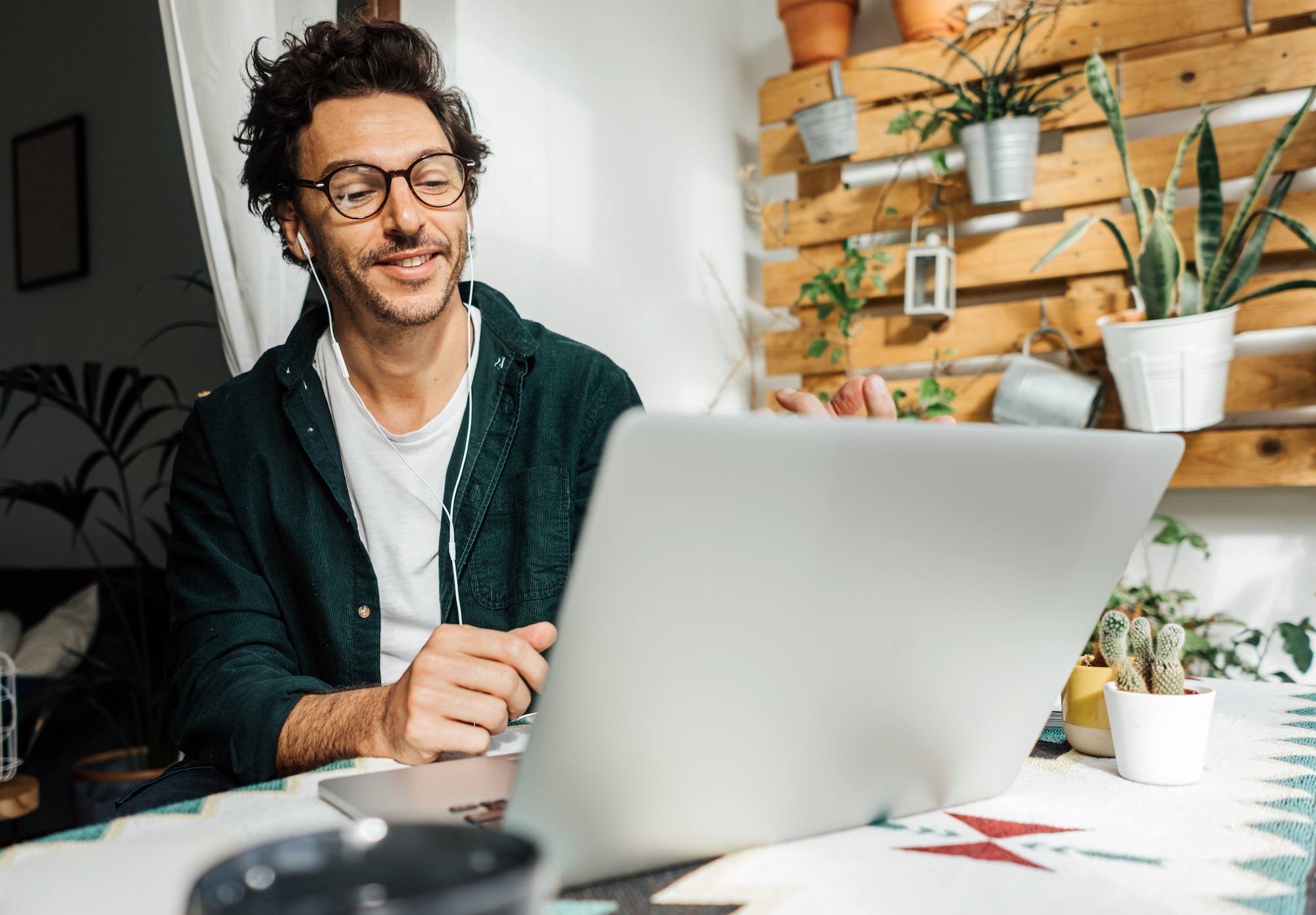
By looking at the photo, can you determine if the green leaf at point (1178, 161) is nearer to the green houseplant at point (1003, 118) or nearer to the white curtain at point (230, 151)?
the green houseplant at point (1003, 118)

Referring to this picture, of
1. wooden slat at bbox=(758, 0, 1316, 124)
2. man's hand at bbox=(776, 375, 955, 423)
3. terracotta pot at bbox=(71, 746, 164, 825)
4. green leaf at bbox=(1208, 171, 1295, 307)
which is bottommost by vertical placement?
terracotta pot at bbox=(71, 746, 164, 825)

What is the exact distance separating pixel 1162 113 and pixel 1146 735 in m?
2.27

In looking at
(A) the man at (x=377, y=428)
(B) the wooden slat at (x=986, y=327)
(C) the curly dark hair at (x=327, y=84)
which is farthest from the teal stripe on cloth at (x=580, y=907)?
(B) the wooden slat at (x=986, y=327)

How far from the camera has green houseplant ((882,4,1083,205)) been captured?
94.7 inches

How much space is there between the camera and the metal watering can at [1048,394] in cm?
234

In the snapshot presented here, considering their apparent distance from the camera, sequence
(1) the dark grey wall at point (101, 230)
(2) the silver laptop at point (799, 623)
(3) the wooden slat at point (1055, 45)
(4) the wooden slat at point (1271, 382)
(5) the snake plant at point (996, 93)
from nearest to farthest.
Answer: (2) the silver laptop at point (799, 623)
(4) the wooden slat at point (1271, 382)
(3) the wooden slat at point (1055, 45)
(5) the snake plant at point (996, 93)
(1) the dark grey wall at point (101, 230)

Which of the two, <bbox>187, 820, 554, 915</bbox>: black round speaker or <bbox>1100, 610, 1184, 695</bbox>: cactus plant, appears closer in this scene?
<bbox>187, 820, 554, 915</bbox>: black round speaker

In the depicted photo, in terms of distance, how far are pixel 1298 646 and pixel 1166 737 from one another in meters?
1.87

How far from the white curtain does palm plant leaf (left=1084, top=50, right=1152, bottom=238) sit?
1.59 metres

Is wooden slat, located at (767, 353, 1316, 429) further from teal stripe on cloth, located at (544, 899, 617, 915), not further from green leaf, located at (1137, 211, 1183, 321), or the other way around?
teal stripe on cloth, located at (544, 899, 617, 915)

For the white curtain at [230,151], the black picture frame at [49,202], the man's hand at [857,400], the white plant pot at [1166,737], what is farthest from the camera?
the black picture frame at [49,202]

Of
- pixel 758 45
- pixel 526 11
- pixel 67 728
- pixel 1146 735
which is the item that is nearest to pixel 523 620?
pixel 1146 735

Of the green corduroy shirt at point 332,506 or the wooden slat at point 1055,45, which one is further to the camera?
the wooden slat at point 1055,45

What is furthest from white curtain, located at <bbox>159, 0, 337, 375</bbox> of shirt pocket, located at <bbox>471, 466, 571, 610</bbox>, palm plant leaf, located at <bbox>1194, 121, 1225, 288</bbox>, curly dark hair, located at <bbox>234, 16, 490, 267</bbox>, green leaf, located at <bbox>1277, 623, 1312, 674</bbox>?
green leaf, located at <bbox>1277, 623, 1312, 674</bbox>
